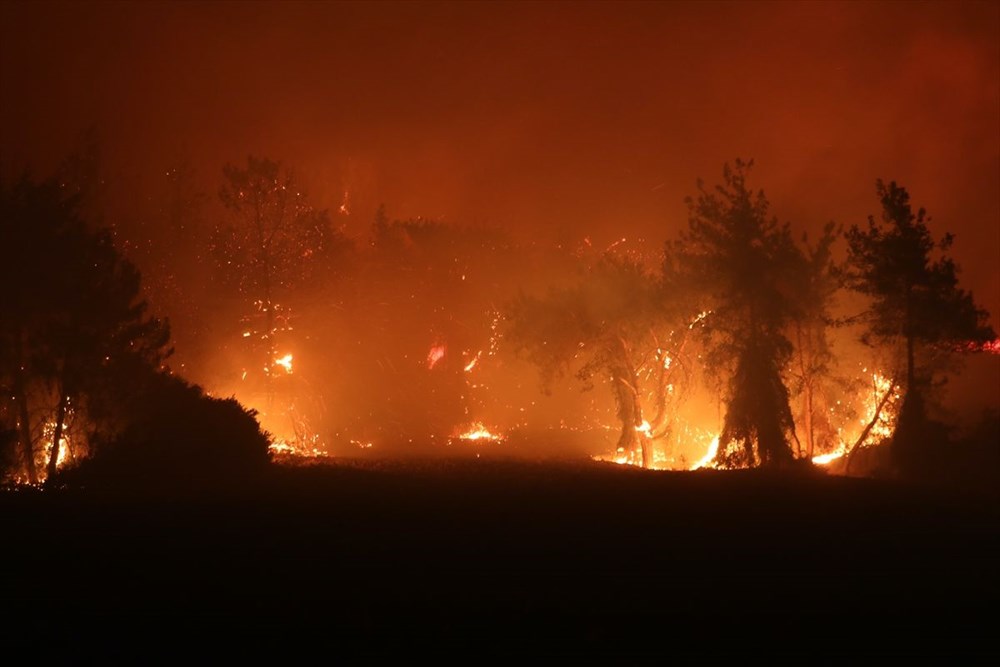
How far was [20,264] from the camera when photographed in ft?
79.5

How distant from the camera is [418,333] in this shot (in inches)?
1949

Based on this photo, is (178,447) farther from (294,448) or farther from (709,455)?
(709,455)

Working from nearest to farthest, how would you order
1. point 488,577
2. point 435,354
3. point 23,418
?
point 488,577 → point 23,418 → point 435,354

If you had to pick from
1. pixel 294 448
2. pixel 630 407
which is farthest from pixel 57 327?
pixel 630 407

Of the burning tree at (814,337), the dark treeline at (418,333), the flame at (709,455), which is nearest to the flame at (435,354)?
the dark treeline at (418,333)

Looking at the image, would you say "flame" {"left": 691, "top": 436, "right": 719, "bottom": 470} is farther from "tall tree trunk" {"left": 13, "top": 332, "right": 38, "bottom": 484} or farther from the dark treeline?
"tall tree trunk" {"left": 13, "top": 332, "right": 38, "bottom": 484}

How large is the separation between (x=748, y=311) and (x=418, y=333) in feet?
77.2

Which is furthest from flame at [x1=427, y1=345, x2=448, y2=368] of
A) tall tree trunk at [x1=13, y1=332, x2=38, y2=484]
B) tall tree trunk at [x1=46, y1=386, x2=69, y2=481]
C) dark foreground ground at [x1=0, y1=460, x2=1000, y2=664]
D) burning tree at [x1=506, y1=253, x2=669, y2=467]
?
dark foreground ground at [x1=0, y1=460, x2=1000, y2=664]

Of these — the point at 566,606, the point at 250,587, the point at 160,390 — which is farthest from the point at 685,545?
the point at 160,390

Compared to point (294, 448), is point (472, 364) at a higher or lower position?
higher

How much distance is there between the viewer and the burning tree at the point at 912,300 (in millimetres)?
27016

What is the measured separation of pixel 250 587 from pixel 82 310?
1712cm

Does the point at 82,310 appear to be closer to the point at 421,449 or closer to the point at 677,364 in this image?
the point at 421,449

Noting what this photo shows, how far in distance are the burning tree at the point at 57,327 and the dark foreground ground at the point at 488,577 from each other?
7.03 m
